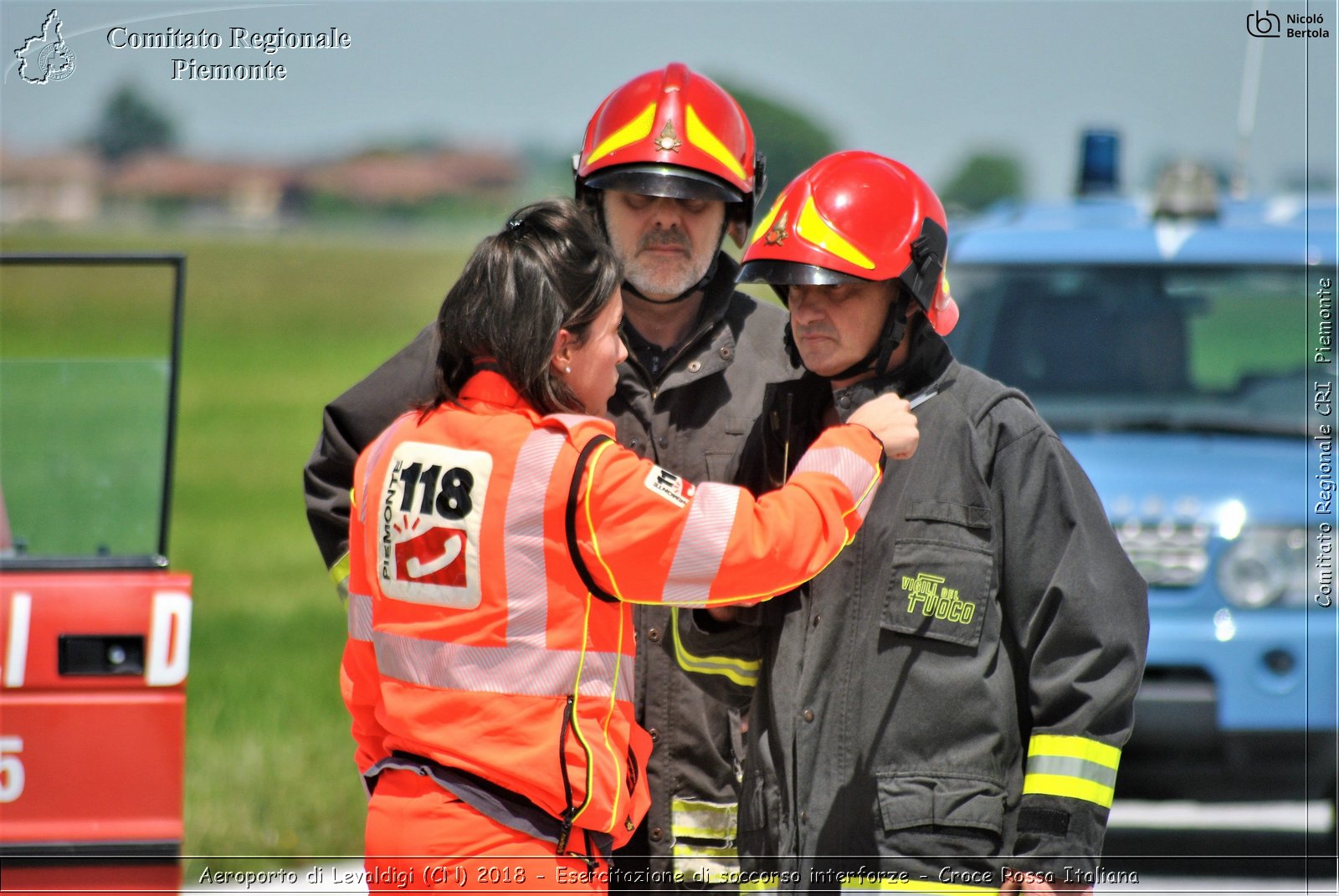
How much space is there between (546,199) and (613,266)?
202 millimetres

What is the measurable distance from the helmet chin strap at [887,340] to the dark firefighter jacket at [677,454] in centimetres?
49

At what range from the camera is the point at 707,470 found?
11.5ft

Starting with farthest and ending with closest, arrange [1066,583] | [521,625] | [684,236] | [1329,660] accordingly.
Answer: [1329,660] < [684,236] < [1066,583] < [521,625]

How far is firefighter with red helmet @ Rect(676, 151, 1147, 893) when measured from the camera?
2.63m

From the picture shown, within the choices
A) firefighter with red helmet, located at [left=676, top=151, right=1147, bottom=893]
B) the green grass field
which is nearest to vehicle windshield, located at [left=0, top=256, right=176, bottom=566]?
the green grass field

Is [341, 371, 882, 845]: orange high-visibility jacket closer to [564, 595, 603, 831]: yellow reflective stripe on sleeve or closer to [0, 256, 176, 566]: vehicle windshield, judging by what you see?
[564, 595, 603, 831]: yellow reflective stripe on sleeve

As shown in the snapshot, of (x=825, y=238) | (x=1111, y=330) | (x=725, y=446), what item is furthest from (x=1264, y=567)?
(x=825, y=238)

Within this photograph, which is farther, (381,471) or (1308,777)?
(1308,777)

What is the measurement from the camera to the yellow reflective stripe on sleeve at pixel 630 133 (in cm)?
357

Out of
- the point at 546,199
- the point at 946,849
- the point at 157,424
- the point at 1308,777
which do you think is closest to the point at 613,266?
the point at 546,199

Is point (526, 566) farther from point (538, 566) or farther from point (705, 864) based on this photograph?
point (705, 864)

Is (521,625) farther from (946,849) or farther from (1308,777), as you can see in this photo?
(1308,777)

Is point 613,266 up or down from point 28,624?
up

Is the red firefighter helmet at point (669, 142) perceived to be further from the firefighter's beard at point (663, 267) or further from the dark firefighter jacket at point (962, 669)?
the dark firefighter jacket at point (962, 669)
